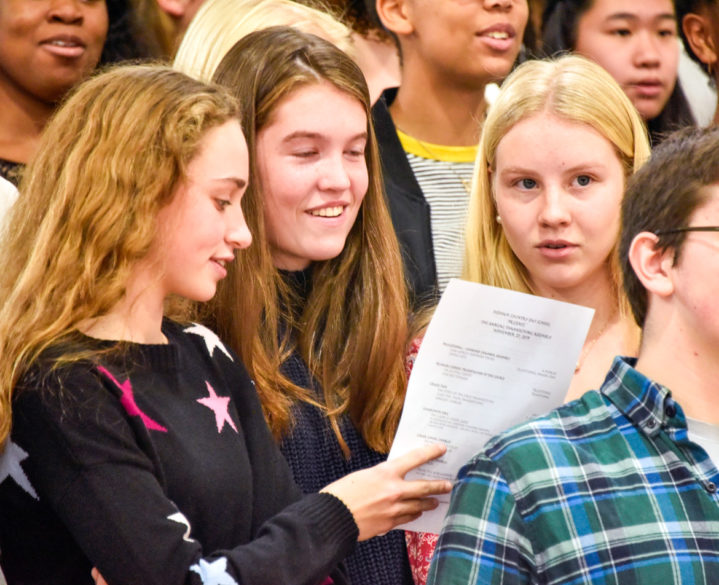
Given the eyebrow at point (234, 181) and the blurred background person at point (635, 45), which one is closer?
the eyebrow at point (234, 181)

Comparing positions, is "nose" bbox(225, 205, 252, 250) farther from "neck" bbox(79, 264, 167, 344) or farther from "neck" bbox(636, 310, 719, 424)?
"neck" bbox(636, 310, 719, 424)

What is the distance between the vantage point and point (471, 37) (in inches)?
123

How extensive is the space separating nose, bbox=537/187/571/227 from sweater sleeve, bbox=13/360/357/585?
3.12ft

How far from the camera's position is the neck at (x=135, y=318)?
184 cm

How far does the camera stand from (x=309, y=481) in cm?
224

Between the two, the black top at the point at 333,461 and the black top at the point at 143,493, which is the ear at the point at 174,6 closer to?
the black top at the point at 333,461

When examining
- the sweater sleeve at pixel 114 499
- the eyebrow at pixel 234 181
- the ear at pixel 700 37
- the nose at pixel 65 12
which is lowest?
the sweater sleeve at pixel 114 499

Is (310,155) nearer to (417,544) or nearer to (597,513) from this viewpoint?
(417,544)

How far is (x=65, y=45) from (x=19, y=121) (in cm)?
22

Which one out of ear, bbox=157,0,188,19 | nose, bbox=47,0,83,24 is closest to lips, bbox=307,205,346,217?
nose, bbox=47,0,83,24

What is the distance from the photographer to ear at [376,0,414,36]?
10.6ft

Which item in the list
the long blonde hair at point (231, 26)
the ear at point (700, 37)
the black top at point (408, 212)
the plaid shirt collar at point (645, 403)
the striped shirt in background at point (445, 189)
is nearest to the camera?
the plaid shirt collar at point (645, 403)

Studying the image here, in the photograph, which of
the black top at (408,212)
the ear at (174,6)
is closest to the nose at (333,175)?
the black top at (408,212)

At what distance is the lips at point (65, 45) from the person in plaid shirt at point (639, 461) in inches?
62.5
